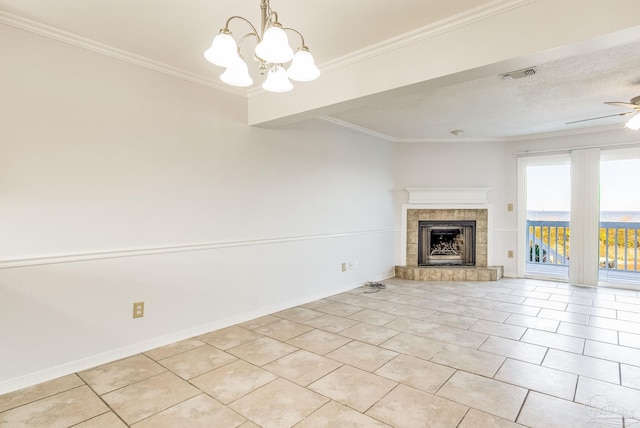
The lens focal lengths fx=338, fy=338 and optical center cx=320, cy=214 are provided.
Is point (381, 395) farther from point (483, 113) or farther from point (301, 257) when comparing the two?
point (483, 113)

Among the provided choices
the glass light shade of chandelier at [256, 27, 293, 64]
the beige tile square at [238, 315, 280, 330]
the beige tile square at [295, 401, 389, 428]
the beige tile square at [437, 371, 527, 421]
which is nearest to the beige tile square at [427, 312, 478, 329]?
the beige tile square at [437, 371, 527, 421]

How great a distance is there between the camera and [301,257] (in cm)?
413

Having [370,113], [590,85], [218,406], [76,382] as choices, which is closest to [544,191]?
[590,85]

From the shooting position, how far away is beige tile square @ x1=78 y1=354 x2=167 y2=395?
2.24 m

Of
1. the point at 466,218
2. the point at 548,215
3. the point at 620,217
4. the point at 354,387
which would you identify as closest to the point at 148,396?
the point at 354,387

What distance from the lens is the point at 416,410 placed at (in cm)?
193

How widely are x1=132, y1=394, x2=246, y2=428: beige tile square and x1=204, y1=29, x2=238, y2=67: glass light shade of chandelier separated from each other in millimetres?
1870

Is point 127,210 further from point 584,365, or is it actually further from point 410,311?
point 584,365

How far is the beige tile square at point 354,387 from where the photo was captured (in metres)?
2.04

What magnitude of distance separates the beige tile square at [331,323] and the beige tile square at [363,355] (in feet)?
1.34

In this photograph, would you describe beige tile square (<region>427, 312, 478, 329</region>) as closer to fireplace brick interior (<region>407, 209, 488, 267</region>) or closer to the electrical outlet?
fireplace brick interior (<region>407, 209, 488, 267</region>)

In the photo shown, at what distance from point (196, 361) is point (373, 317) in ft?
6.00

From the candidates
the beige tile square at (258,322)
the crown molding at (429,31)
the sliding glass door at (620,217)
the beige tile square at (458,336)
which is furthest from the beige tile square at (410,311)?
the sliding glass door at (620,217)

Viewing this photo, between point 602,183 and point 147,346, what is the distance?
6.31 meters
